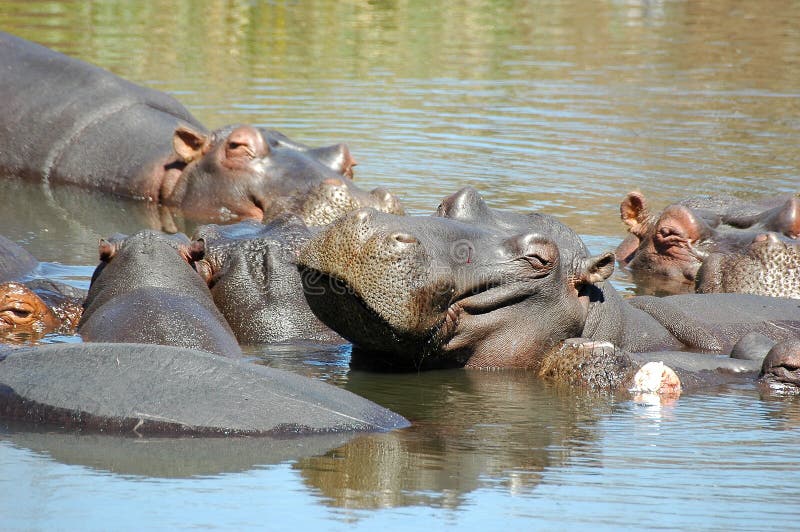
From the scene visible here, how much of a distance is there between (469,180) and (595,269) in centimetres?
544

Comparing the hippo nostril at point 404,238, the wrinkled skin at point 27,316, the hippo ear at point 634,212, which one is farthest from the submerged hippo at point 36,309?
the hippo ear at point 634,212

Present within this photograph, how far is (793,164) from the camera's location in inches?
481

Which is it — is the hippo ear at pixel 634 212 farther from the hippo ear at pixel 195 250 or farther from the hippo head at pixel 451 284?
the hippo ear at pixel 195 250

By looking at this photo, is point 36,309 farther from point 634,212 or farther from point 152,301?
point 634,212

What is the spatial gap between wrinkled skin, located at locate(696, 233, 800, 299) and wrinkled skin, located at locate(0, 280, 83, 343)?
3468 millimetres

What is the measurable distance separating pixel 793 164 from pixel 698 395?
23.4 ft

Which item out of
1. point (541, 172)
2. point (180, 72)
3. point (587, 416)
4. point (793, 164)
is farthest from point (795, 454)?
point (180, 72)

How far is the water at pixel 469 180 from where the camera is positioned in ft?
12.8

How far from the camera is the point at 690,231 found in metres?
8.28

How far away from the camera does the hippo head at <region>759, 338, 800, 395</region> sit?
561cm

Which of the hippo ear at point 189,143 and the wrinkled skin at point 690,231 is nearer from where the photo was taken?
the wrinkled skin at point 690,231

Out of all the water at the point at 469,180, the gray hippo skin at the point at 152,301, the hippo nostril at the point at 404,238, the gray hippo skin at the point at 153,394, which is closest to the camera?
the water at the point at 469,180

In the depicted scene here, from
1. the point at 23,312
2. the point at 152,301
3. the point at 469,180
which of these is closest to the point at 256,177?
the point at 469,180

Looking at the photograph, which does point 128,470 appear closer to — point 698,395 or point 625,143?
point 698,395
